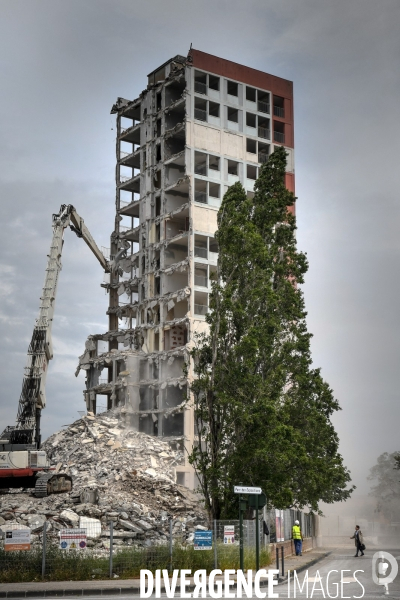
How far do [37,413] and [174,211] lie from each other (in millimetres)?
31548

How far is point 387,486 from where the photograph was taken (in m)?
137

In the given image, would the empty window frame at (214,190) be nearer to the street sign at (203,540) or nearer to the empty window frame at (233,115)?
the empty window frame at (233,115)

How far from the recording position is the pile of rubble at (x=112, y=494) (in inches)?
1506

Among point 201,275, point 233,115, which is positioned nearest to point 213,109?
point 233,115

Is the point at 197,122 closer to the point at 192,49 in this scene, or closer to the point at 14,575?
the point at 192,49

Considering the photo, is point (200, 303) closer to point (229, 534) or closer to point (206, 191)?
point (206, 191)

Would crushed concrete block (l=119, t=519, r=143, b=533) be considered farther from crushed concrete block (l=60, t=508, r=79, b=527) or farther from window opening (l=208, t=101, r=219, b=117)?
window opening (l=208, t=101, r=219, b=117)

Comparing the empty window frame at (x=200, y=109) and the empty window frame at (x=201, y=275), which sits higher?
the empty window frame at (x=200, y=109)

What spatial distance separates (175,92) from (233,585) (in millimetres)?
64554

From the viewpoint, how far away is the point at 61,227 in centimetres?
6109

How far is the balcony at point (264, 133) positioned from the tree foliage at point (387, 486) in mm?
59708

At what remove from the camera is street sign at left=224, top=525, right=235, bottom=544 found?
27.3 meters

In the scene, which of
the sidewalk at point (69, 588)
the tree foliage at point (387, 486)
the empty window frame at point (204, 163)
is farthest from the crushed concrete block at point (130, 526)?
the tree foliage at point (387, 486)

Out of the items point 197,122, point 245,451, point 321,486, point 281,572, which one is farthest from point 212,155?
point 281,572
